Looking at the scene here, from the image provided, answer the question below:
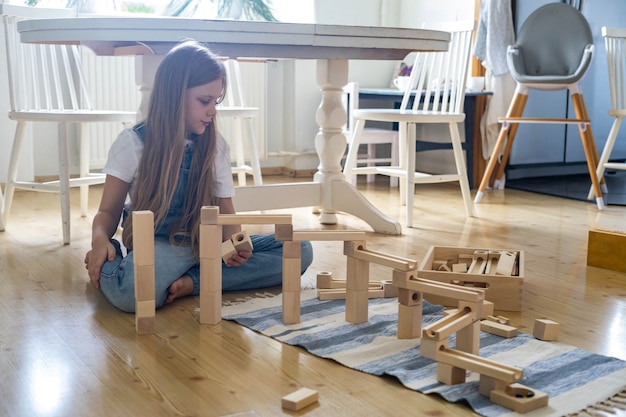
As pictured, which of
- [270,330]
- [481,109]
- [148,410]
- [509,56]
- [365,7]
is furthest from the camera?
[365,7]

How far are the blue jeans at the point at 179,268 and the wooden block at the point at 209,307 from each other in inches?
6.2

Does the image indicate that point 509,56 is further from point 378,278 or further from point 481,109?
point 378,278

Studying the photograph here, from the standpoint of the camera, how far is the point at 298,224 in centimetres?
295

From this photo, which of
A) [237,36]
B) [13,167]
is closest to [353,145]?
[237,36]

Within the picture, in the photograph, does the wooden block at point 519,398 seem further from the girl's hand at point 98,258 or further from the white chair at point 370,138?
the white chair at point 370,138

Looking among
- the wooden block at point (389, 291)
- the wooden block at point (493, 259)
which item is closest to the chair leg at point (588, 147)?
the wooden block at point (493, 259)

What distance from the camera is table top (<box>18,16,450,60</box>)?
2131 millimetres

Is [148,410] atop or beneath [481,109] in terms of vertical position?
beneath

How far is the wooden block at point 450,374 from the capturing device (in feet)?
4.44

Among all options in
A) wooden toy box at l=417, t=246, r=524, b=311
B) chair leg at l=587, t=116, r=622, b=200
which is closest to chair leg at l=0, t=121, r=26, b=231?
wooden toy box at l=417, t=246, r=524, b=311

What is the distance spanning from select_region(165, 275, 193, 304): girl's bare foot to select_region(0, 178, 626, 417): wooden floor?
1.0 inches

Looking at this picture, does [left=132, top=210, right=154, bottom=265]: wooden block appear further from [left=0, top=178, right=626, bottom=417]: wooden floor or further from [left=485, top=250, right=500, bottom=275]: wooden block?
[left=485, top=250, right=500, bottom=275]: wooden block

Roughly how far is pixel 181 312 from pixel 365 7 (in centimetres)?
317

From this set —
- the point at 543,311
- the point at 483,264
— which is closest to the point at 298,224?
the point at 483,264
